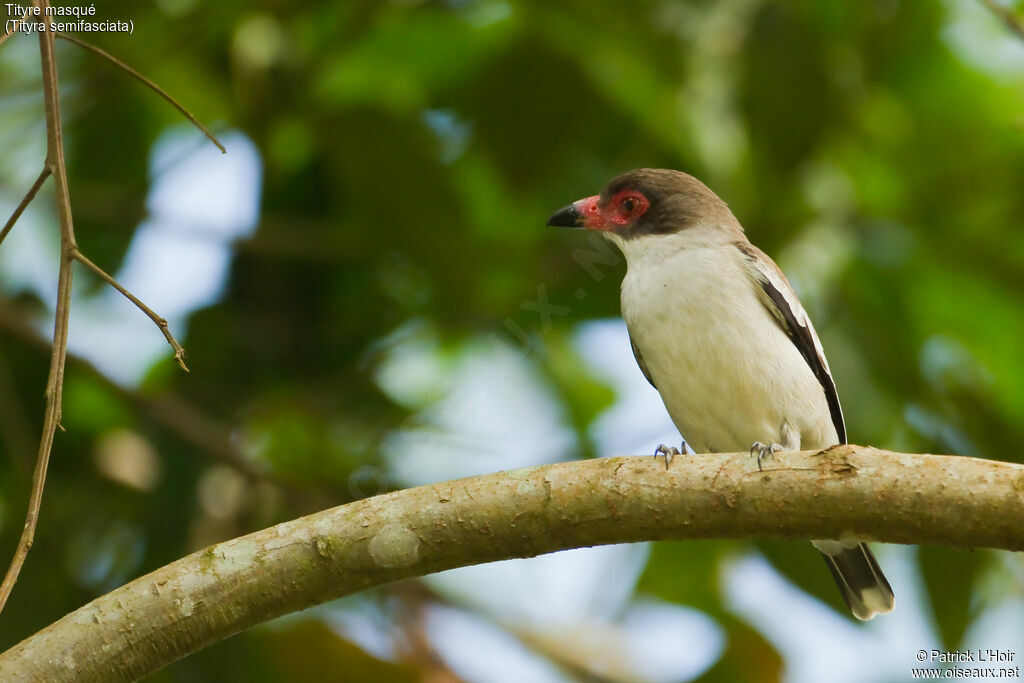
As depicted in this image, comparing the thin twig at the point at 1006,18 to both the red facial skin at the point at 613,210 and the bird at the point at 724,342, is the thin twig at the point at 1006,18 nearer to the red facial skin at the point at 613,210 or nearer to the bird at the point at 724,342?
the bird at the point at 724,342

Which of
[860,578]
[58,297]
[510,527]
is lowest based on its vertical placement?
[510,527]

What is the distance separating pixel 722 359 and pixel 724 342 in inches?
2.3

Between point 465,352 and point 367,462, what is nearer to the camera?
point 367,462

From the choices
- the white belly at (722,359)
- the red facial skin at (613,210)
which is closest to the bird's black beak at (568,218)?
the red facial skin at (613,210)

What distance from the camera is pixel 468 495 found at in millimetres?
2525

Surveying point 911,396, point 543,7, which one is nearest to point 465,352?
point 543,7

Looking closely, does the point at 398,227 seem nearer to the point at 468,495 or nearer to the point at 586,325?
the point at 586,325

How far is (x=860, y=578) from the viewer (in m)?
4.26

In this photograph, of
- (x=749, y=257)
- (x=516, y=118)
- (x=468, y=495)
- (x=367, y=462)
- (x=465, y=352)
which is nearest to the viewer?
(x=468, y=495)

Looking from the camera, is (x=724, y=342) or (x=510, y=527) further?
(x=724, y=342)

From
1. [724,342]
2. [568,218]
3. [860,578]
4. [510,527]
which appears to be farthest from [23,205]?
[860,578]

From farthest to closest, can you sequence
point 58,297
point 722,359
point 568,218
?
point 568,218
point 722,359
point 58,297

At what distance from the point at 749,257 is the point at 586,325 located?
1.29m

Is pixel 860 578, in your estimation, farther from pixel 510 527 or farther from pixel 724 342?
pixel 510 527
